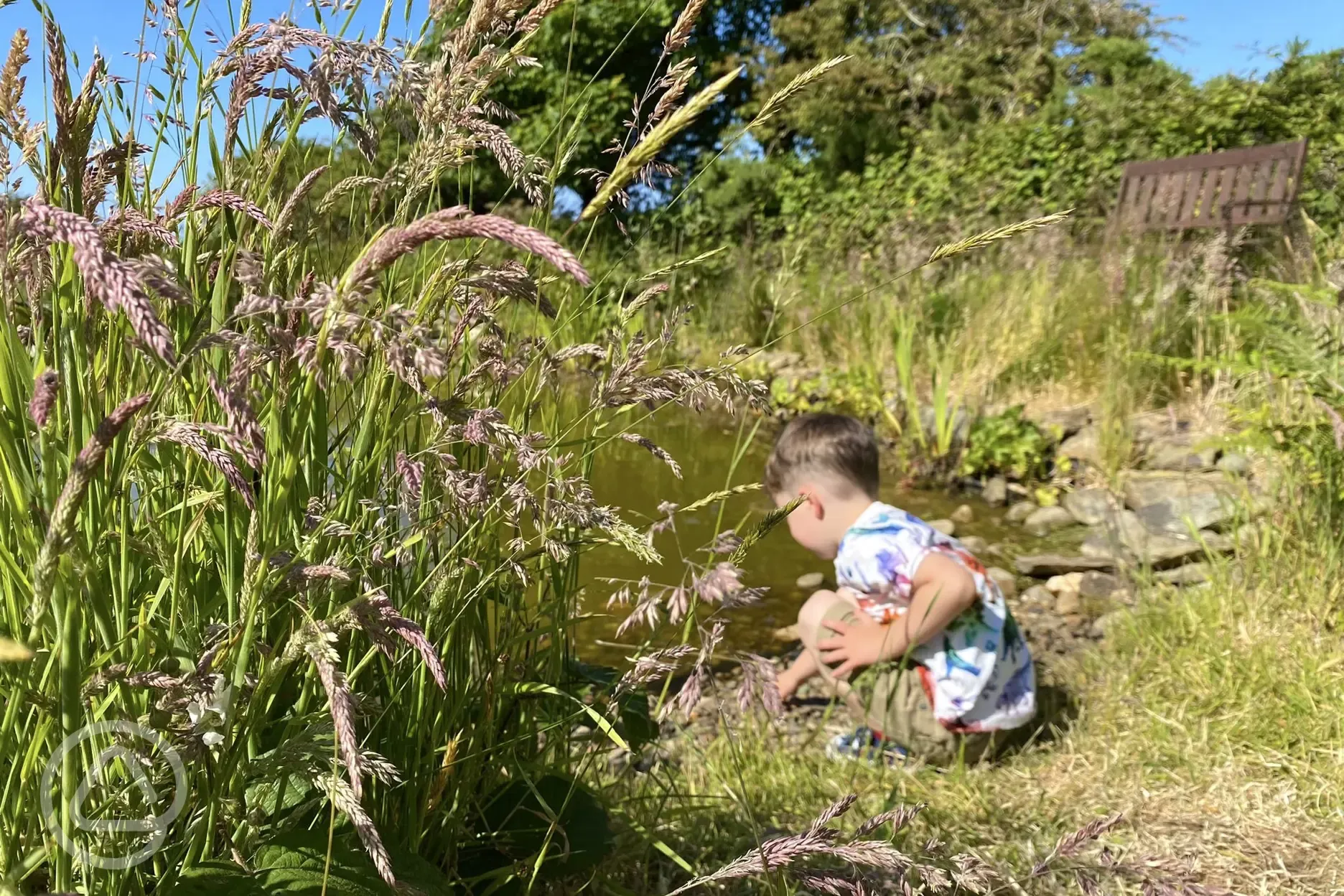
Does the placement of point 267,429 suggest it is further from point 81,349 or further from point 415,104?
point 415,104

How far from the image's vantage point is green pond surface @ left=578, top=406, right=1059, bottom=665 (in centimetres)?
333

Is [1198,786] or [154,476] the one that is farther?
[1198,786]

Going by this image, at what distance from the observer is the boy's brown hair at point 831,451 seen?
2.70m

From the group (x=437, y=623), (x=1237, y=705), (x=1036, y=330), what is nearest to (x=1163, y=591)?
(x=1237, y=705)

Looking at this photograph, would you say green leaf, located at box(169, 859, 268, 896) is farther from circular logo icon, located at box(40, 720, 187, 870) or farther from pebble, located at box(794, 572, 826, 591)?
pebble, located at box(794, 572, 826, 591)

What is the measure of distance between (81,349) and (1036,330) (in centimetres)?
614

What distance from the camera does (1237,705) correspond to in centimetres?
221

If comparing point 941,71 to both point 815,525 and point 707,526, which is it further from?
point 815,525

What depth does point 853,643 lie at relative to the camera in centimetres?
253

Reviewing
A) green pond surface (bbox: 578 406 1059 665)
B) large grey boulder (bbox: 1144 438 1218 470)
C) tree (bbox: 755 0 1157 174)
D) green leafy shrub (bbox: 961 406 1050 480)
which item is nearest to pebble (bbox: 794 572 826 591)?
green pond surface (bbox: 578 406 1059 665)

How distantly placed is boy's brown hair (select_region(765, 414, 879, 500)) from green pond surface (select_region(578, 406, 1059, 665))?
0.17 m

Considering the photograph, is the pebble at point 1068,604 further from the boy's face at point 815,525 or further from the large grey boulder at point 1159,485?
the boy's face at point 815,525

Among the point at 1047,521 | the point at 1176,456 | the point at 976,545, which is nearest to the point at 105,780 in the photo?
the point at 976,545

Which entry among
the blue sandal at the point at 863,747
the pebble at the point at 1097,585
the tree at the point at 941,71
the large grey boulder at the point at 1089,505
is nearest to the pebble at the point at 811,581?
the pebble at the point at 1097,585
